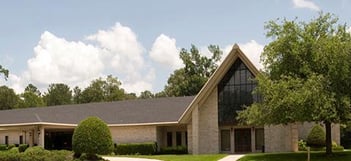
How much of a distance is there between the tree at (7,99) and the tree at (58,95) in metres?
11.8

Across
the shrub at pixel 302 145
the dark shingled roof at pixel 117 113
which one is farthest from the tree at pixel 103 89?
the shrub at pixel 302 145

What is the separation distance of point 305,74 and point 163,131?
18075 mm

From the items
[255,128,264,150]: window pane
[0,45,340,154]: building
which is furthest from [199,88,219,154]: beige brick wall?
[255,128,264,150]: window pane

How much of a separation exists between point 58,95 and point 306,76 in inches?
3154

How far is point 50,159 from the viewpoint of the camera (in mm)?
32156

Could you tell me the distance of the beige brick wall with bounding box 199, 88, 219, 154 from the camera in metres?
43.1

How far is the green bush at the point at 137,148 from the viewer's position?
44.5m

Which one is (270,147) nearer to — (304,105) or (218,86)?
(218,86)

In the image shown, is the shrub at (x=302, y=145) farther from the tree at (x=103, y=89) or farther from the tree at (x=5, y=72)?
the tree at (x=103, y=89)

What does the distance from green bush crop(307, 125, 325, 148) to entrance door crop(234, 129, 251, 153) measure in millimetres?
4597

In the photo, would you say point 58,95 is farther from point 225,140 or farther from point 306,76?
point 306,76

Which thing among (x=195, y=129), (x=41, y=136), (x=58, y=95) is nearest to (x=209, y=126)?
(x=195, y=129)

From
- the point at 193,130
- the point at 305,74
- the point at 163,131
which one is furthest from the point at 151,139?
the point at 305,74

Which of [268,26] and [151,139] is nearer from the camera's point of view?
[268,26]
